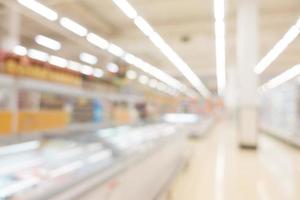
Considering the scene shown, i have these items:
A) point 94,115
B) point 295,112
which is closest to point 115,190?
point 94,115

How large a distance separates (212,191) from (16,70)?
2828 mm

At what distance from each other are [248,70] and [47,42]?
271 inches

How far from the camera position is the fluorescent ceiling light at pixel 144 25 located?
651 cm

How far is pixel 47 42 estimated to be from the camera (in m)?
9.34

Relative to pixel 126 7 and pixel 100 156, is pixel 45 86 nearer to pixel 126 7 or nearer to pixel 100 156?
pixel 100 156

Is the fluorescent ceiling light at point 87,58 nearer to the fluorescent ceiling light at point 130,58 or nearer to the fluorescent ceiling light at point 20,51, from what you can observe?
the fluorescent ceiling light at point 130,58

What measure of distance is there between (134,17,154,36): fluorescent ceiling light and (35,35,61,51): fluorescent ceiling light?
12.1ft

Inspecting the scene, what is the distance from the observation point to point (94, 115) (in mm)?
3406

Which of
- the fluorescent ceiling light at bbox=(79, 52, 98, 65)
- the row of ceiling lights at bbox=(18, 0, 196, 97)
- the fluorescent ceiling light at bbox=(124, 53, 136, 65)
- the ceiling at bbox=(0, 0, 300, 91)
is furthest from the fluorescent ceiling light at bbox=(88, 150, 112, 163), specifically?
the fluorescent ceiling light at bbox=(79, 52, 98, 65)

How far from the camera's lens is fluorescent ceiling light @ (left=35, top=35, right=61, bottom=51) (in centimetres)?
895

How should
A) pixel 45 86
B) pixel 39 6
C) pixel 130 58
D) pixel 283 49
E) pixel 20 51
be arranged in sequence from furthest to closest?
pixel 130 58
pixel 283 49
pixel 39 6
pixel 20 51
pixel 45 86

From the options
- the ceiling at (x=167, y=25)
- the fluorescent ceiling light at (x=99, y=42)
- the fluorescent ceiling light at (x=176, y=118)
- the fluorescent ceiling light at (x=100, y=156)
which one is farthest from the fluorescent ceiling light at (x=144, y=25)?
the fluorescent ceiling light at (x=100, y=156)

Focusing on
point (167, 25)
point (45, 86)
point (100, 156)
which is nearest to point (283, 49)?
point (167, 25)

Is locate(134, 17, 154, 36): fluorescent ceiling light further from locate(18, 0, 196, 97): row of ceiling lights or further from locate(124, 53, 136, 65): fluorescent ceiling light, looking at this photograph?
locate(124, 53, 136, 65): fluorescent ceiling light
